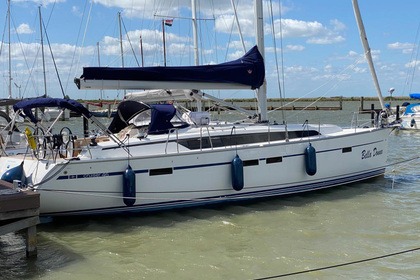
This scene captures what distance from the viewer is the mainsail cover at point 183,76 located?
11211 mm

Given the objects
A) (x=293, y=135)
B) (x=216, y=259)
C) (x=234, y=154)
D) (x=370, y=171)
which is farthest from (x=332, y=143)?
(x=216, y=259)

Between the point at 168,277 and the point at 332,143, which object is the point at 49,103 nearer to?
the point at 168,277

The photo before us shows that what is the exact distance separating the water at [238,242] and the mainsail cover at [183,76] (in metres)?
3.27

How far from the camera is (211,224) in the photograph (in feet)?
32.6

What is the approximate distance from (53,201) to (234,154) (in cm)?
416

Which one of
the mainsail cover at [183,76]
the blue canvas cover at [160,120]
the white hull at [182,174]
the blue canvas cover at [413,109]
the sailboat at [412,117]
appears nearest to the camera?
the white hull at [182,174]

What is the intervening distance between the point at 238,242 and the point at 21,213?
3.89 meters

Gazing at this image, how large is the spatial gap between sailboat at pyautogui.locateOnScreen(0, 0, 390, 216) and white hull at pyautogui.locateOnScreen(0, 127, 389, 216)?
22mm

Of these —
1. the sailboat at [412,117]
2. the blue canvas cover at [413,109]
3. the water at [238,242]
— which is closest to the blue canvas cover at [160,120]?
the water at [238,242]

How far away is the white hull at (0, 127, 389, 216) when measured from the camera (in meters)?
9.62

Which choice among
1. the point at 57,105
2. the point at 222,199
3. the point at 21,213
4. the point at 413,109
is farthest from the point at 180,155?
the point at 413,109

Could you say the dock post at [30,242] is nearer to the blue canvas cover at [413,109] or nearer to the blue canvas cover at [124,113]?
the blue canvas cover at [124,113]

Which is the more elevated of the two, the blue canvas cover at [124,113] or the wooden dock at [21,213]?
the blue canvas cover at [124,113]

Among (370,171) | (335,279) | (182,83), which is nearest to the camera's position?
(335,279)
